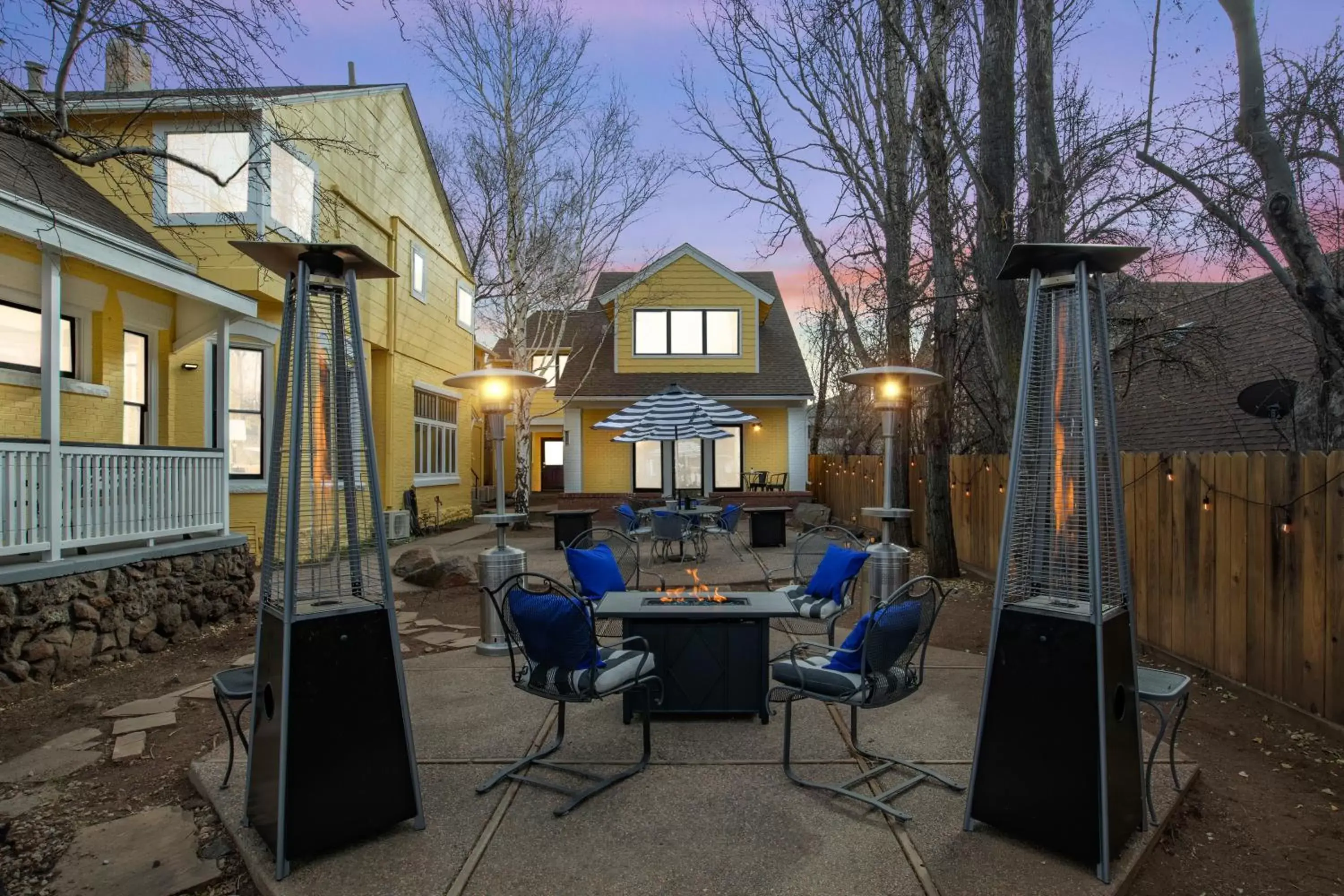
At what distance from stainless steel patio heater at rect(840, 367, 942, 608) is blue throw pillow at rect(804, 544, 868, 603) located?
14.7 inches

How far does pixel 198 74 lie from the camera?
14.9 ft

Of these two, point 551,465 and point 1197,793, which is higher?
point 551,465

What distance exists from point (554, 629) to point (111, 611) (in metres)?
5.19

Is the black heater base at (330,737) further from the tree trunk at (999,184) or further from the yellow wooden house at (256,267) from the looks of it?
the tree trunk at (999,184)

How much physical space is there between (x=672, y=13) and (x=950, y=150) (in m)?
4.73

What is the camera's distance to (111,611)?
6496mm

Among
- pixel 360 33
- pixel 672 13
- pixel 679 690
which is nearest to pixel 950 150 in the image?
pixel 672 13

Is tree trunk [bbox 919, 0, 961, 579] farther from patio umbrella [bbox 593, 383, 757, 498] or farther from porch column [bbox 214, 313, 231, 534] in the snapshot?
porch column [bbox 214, 313, 231, 534]

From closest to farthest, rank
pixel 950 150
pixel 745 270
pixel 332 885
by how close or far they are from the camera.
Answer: pixel 332 885 < pixel 950 150 < pixel 745 270

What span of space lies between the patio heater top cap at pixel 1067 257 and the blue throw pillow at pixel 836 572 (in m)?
2.73

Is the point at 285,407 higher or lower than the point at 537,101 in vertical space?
lower

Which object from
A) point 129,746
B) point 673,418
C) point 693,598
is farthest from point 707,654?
point 673,418

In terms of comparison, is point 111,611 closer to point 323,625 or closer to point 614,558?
point 614,558

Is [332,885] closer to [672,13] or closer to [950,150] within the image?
[950,150]
